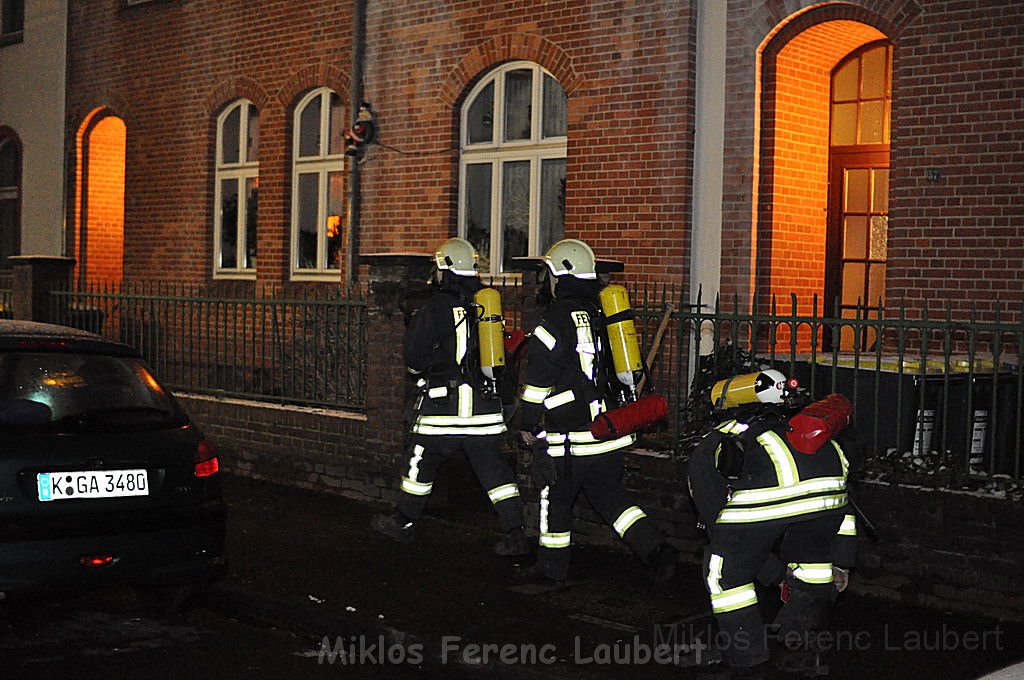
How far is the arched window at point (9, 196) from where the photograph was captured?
19.0 metres

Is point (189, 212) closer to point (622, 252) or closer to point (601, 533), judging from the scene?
point (622, 252)

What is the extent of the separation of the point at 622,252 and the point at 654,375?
1.35 metres

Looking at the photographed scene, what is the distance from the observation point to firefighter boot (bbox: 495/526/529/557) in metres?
8.05

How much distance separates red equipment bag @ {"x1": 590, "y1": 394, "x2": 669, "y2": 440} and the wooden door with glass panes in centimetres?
414

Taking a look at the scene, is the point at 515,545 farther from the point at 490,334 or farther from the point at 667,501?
the point at 490,334

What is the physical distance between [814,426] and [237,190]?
11.6 meters

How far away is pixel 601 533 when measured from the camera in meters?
8.61

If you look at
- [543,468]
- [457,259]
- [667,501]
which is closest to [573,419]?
[543,468]

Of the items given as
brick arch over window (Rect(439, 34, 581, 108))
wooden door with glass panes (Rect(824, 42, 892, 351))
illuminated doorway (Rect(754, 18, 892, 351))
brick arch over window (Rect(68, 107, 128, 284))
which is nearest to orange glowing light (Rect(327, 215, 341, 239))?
brick arch over window (Rect(439, 34, 581, 108))

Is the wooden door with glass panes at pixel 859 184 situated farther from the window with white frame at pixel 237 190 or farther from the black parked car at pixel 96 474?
the window with white frame at pixel 237 190

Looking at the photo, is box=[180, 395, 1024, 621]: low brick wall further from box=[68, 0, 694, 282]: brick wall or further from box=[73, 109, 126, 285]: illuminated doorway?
box=[73, 109, 126, 285]: illuminated doorway

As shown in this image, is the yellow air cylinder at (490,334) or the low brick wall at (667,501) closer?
the low brick wall at (667,501)

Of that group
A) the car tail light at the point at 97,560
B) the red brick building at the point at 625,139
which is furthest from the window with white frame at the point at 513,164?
the car tail light at the point at 97,560

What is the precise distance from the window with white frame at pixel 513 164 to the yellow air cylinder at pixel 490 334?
4245mm
